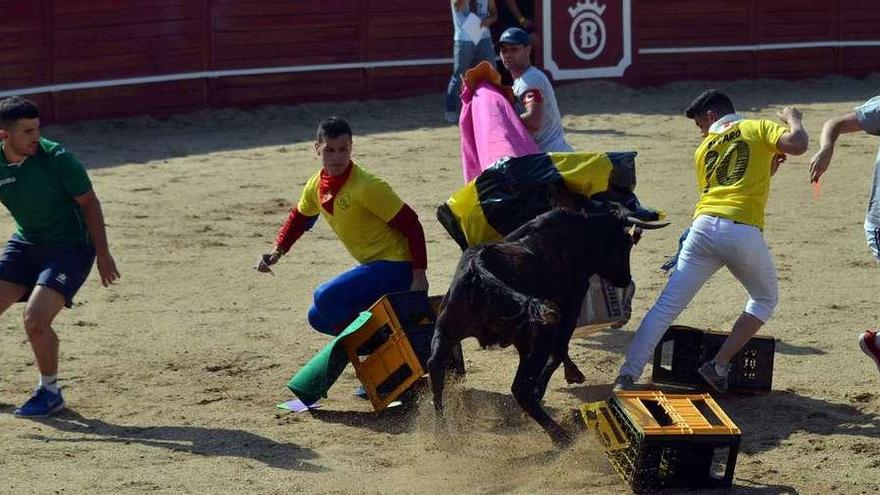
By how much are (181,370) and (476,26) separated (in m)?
7.40

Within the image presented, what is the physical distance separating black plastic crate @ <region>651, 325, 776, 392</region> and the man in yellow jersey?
0.15 metres

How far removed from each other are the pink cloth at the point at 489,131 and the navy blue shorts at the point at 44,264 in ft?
6.10

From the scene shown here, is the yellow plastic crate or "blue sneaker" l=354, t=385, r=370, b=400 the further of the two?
"blue sneaker" l=354, t=385, r=370, b=400

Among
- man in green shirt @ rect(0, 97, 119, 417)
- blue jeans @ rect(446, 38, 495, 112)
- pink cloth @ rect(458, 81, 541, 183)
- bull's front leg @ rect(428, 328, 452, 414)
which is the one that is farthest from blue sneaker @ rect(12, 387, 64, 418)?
blue jeans @ rect(446, 38, 495, 112)

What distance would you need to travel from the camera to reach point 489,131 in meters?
7.07

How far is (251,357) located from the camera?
7.42 meters

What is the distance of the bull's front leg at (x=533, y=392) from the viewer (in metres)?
5.78

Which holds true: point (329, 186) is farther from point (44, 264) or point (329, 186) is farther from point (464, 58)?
point (464, 58)

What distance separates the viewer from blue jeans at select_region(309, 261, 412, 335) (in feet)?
21.5

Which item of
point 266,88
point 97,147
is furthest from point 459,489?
point 266,88

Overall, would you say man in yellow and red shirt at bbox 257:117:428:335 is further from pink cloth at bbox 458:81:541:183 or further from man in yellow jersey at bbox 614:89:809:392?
man in yellow jersey at bbox 614:89:809:392

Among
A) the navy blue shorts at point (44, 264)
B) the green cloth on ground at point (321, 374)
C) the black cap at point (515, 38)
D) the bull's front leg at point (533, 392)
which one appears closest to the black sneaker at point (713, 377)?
the bull's front leg at point (533, 392)

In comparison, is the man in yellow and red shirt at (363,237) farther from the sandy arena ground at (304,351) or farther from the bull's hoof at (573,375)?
the bull's hoof at (573,375)

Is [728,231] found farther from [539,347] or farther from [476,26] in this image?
[476,26]
